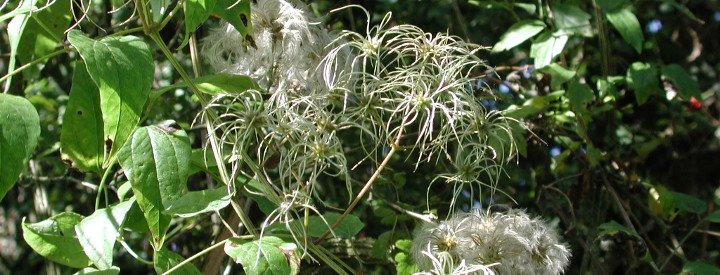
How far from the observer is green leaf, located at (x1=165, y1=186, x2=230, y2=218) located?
3.25 feet

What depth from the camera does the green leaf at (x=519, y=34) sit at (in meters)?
1.76

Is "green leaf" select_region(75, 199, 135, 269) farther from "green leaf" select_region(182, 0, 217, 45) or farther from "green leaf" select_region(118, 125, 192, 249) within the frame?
"green leaf" select_region(182, 0, 217, 45)

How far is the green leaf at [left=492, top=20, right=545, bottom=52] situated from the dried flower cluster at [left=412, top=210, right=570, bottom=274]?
63 cm

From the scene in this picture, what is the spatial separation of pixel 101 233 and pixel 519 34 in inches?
40.4

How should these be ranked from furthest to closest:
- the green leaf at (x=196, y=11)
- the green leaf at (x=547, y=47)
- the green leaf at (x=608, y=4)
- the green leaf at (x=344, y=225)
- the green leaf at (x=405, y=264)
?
the green leaf at (x=547, y=47) < the green leaf at (x=608, y=4) < the green leaf at (x=405, y=264) < the green leaf at (x=344, y=225) < the green leaf at (x=196, y=11)

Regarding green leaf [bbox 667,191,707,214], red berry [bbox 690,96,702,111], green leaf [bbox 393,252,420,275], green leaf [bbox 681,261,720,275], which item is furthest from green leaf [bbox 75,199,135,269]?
red berry [bbox 690,96,702,111]

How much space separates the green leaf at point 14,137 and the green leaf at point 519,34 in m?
1.02

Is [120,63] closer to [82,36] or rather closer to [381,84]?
[82,36]

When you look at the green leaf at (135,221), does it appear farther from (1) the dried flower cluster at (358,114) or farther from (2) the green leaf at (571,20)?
(2) the green leaf at (571,20)

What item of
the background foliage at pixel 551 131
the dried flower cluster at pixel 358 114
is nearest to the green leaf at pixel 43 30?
the background foliage at pixel 551 131

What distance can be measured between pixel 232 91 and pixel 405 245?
1.27 ft

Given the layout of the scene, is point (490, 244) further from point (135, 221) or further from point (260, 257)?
point (135, 221)

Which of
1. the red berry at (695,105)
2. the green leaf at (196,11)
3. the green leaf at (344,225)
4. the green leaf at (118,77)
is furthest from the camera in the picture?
the red berry at (695,105)

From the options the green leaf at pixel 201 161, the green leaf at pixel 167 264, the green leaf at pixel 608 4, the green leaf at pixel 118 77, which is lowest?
the green leaf at pixel 608 4
